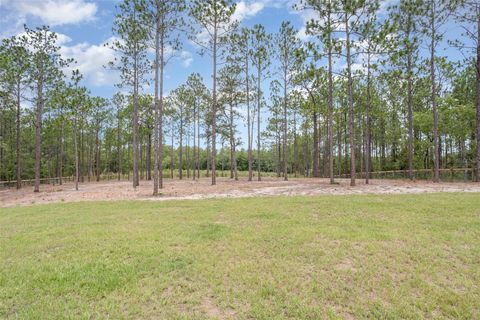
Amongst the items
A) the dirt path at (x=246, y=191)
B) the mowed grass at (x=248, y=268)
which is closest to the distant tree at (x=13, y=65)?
the dirt path at (x=246, y=191)

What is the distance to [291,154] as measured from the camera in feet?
169

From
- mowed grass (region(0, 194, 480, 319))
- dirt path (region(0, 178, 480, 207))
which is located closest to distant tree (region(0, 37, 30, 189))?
dirt path (region(0, 178, 480, 207))

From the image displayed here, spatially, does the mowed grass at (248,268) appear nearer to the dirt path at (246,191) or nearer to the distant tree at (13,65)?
the dirt path at (246,191)

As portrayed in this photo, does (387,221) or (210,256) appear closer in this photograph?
(210,256)

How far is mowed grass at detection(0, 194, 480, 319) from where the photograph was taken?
9.57ft

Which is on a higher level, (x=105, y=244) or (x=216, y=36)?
(x=216, y=36)

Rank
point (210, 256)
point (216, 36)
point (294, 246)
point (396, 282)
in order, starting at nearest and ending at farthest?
1. point (396, 282)
2. point (210, 256)
3. point (294, 246)
4. point (216, 36)

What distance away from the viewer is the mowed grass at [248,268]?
2.92 metres

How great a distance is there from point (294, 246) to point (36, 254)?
4561mm

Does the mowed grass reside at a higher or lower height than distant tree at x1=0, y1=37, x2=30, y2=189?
lower

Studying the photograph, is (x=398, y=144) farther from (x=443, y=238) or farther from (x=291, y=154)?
(x=443, y=238)

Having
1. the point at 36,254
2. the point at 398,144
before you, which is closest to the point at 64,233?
the point at 36,254

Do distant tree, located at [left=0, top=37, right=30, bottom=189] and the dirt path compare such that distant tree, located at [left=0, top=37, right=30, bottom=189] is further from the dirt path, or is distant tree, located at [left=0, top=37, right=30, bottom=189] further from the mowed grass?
the mowed grass

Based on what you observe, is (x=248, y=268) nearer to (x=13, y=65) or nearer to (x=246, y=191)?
(x=246, y=191)
